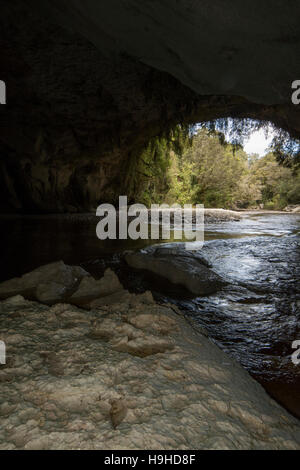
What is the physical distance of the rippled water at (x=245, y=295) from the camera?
1336mm

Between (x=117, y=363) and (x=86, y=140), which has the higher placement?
(x=86, y=140)

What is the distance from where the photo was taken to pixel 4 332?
1.19 meters

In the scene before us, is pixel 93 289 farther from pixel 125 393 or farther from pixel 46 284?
pixel 125 393

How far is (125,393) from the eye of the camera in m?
0.84

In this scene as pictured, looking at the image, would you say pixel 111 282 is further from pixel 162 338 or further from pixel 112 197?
pixel 112 197

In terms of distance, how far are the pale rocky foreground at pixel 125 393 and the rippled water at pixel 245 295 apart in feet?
0.85

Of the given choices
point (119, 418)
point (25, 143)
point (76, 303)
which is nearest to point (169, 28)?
point (76, 303)

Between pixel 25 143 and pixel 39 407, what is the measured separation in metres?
10.7

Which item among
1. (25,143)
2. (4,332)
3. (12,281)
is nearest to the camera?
(4,332)

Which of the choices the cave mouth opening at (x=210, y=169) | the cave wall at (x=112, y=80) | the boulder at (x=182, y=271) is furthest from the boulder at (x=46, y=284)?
the cave mouth opening at (x=210, y=169)

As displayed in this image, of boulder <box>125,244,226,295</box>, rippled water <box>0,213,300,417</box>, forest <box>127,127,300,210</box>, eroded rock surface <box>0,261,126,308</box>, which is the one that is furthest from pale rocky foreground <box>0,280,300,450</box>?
forest <box>127,127,300,210</box>

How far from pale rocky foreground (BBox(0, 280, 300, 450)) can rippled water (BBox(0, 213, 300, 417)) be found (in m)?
0.26

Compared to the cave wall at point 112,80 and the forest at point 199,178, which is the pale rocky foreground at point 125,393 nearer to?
the cave wall at point 112,80

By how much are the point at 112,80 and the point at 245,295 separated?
6.20 meters
